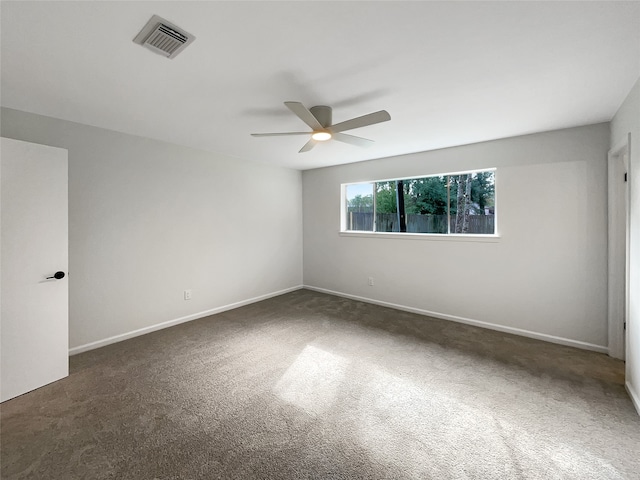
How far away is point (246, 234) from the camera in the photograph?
4.57 metres

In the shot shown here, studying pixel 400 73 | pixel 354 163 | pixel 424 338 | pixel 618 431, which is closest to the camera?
pixel 618 431

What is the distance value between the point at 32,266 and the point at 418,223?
451 centimetres

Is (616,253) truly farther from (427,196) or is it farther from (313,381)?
(313,381)

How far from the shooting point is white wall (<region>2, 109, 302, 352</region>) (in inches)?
112

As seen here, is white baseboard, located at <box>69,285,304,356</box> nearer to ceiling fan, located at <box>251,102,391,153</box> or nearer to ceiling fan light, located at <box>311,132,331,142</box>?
ceiling fan, located at <box>251,102,391,153</box>

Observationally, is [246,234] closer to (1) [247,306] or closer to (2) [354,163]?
(1) [247,306]

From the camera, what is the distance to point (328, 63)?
70.1 inches

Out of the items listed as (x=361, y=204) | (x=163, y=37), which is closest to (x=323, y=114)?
(x=163, y=37)

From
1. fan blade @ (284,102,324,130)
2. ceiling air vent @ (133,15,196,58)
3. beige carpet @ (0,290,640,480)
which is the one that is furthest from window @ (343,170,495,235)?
ceiling air vent @ (133,15,196,58)

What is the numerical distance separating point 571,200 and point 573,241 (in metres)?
0.46

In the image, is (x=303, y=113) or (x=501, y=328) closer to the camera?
(x=303, y=113)

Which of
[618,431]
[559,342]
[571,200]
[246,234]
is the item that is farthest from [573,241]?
[246,234]

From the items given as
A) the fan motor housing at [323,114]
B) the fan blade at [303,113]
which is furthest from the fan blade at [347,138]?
the fan blade at [303,113]

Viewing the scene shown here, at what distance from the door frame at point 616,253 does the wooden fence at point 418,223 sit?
108 centimetres
